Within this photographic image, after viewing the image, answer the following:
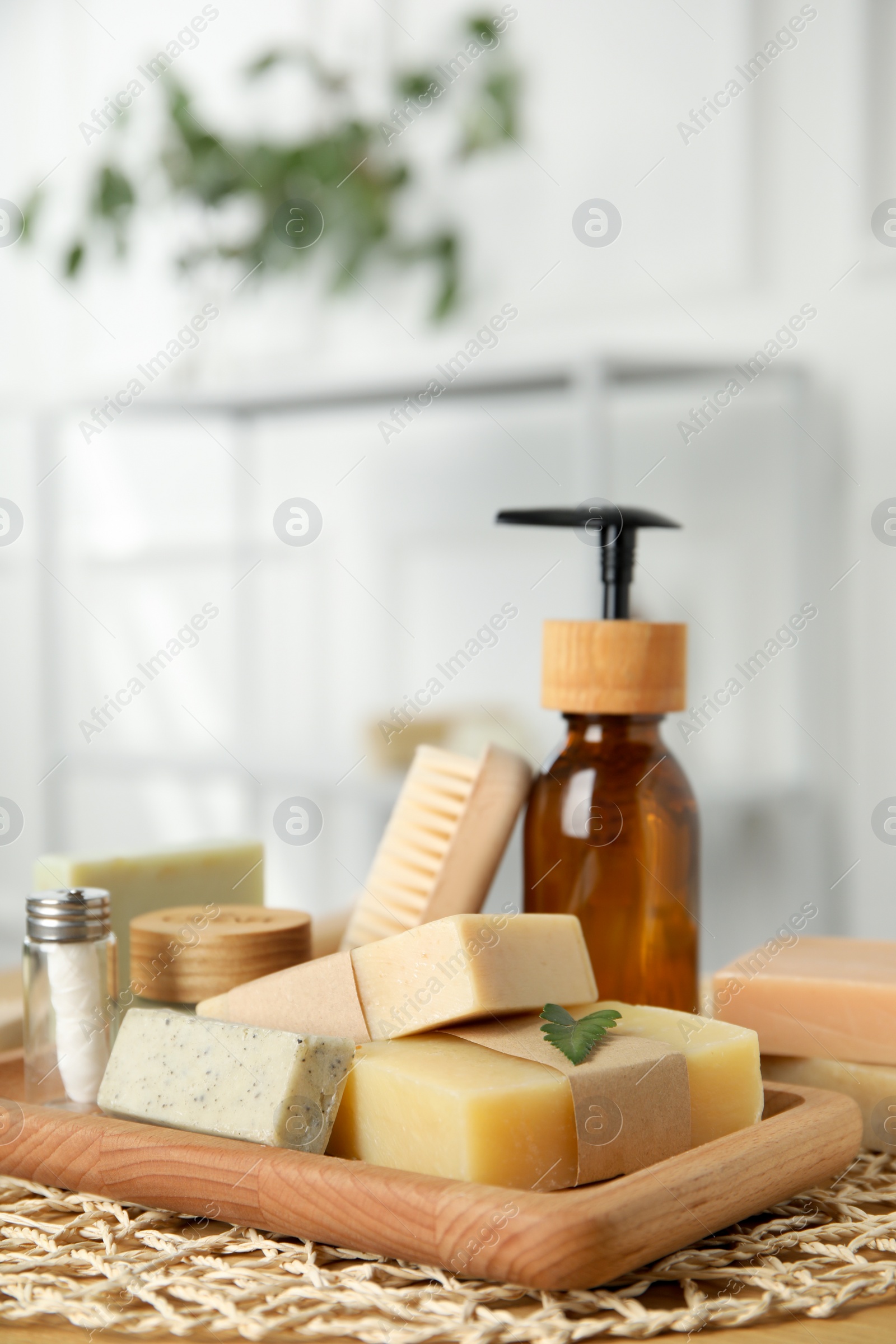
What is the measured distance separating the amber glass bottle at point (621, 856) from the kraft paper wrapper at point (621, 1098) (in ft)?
0.55

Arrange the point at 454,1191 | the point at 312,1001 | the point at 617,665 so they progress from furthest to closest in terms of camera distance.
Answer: the point at 617,665 < the point at 312,1001 < the point at 454,1191

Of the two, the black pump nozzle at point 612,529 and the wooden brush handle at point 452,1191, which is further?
the black pump nozzle at point 612,529

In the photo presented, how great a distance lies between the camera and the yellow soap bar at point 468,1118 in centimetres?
53

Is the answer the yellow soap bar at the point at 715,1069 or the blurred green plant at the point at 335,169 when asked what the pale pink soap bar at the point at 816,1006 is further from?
the blurred green plant at the point at 335,169

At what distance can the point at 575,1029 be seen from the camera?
1.90 ft

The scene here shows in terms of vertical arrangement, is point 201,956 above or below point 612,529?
below

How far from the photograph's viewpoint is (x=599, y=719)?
2.52ft

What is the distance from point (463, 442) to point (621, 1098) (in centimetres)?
170

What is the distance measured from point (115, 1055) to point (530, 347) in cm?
161

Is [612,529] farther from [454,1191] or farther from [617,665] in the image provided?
[454,1191]

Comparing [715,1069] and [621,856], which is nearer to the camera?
[715,1069]

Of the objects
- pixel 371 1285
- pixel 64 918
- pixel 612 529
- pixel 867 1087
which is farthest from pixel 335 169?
pixel 371 1285

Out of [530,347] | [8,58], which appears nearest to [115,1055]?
[530,347]

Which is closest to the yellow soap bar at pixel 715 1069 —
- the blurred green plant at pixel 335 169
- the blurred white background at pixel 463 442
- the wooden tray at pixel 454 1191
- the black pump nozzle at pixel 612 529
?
the wooden tray at pixel 454 1191
